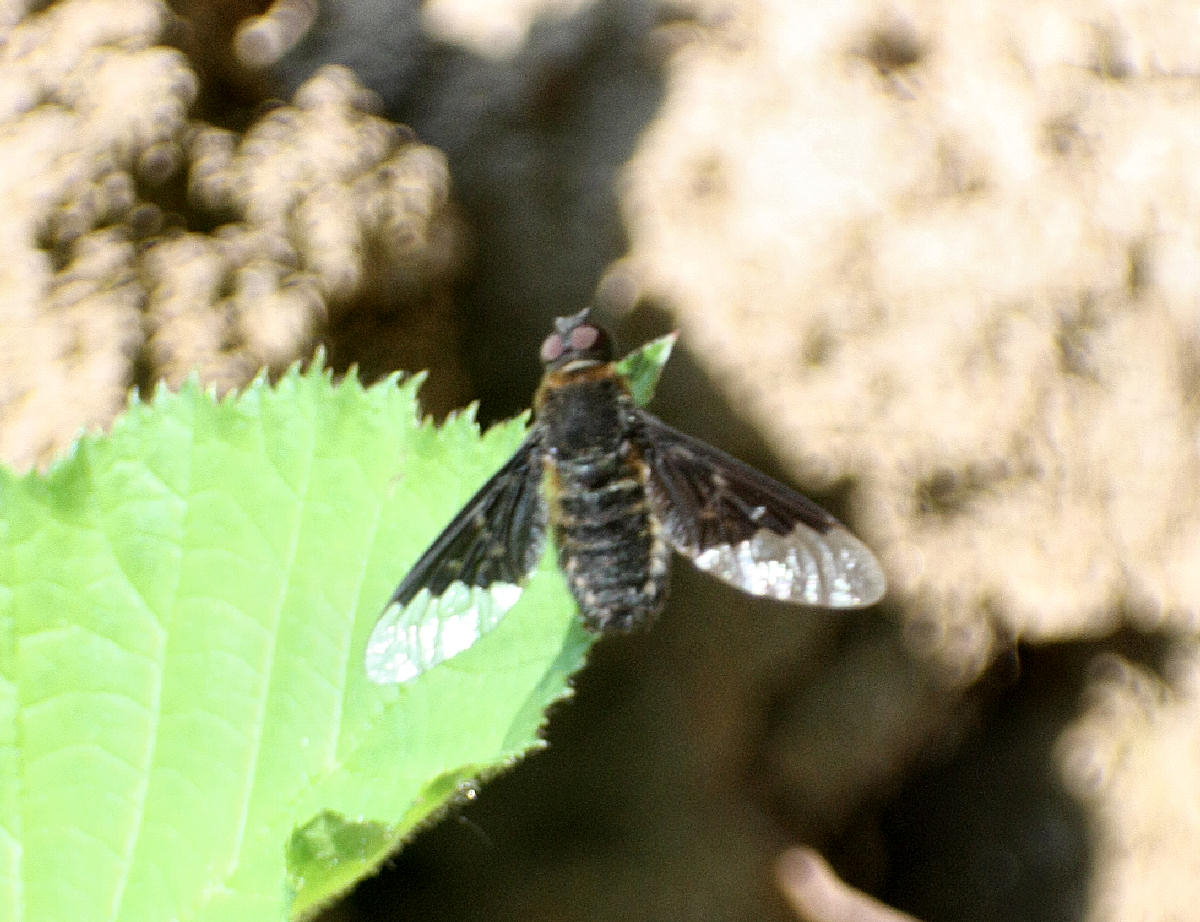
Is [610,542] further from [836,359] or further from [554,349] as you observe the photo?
[836,359]

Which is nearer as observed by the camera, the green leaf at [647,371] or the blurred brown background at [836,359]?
the green leaf at [647,371]

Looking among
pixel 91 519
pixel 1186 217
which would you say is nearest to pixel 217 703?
pixel 91 519

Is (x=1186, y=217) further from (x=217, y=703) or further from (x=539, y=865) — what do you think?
(x=217, y=703)

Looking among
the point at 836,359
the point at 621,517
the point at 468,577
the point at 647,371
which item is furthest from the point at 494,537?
the point at 836,359

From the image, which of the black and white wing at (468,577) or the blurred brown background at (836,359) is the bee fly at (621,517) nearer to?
the black and white wing at (468,577)

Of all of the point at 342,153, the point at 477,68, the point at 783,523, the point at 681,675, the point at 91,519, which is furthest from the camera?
the point at 477,68

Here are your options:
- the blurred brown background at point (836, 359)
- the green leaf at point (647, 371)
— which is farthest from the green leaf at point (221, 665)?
the blurred brown background at point (836, 359)

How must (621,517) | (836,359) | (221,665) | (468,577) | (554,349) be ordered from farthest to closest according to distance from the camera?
1. (836,359)
2. (554,349)
3. (621,517)
4. (468,577)
5. (221,665)
